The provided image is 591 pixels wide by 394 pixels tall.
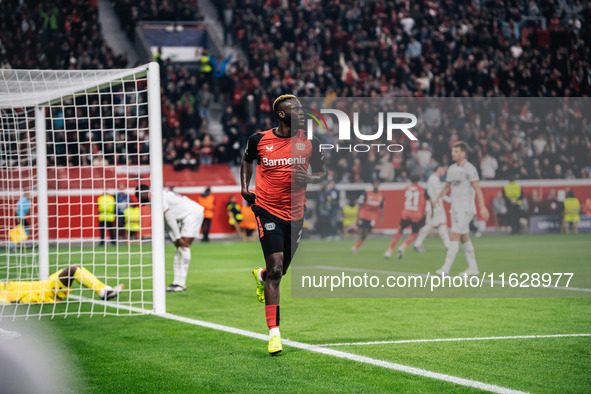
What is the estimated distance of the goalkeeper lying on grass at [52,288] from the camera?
392 inches

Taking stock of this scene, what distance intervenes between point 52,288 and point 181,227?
3.51m

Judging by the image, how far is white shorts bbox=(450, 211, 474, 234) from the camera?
47.3ft

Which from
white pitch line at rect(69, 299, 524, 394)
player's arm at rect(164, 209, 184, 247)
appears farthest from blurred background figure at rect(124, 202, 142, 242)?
white pitch line at rect(69, 299, 524, 394)

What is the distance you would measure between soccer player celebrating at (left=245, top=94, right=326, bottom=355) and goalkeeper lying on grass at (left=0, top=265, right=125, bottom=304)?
317cm

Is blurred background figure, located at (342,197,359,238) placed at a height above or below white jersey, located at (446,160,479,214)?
below

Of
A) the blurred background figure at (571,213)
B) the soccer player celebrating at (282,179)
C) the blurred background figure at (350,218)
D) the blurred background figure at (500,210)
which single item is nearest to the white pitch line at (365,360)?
the soccer player celebrating at (282,179)

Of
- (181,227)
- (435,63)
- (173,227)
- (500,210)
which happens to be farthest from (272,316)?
(435,63)

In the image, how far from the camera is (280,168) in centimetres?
769

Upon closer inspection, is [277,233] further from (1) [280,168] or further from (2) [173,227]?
(2) [173,227]

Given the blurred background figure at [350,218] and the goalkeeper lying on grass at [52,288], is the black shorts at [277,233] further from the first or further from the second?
the blurred background figure at [350,218]

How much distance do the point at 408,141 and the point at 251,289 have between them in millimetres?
15734

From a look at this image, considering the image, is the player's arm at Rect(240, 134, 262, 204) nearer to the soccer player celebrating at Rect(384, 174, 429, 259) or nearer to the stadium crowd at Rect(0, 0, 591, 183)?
the soccer player celebrating at Rect(384, 174, 429, 259)

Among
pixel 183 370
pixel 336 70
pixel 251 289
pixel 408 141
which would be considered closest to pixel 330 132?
pixel 408 141

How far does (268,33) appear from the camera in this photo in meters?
32.7
